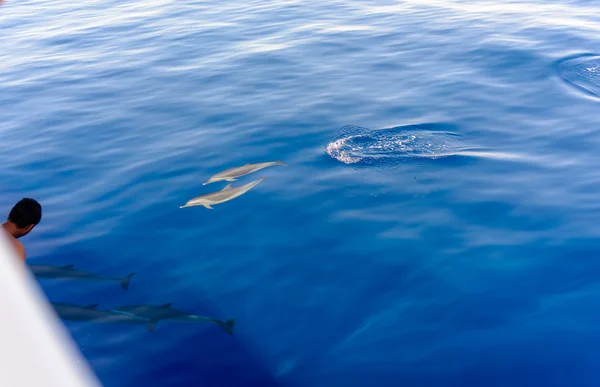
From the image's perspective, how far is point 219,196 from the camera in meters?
6.64

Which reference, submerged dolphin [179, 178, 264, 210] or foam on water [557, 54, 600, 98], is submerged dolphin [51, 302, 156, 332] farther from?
foam on water [557, 54, 600, 98]

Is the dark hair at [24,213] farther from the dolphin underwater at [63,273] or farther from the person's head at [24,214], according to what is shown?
the dolphin underwater at [63,273]

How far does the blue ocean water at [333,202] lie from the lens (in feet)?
15.7

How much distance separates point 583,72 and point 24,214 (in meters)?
9.13

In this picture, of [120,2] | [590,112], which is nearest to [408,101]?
[590,112]

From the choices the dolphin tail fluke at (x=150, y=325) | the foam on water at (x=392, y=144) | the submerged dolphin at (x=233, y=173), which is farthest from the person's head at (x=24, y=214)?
the foam on water at (x=392, y=144)

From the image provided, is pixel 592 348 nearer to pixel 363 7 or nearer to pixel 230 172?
pixel 230 172

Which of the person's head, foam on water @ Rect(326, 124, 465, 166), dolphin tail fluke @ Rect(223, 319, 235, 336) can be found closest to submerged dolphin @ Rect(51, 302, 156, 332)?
dolphin tail fluke @ Rect(223, 319, 235, 336)

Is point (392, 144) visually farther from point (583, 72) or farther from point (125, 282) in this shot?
point (583, 72)

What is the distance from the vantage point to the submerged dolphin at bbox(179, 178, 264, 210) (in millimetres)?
6543

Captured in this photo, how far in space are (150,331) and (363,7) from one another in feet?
42.8

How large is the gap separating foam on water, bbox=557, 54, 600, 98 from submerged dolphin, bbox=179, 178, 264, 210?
5.93m

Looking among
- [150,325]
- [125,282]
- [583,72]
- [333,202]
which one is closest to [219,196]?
[333,202]

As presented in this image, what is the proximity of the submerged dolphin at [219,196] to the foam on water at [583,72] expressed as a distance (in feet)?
19.5
